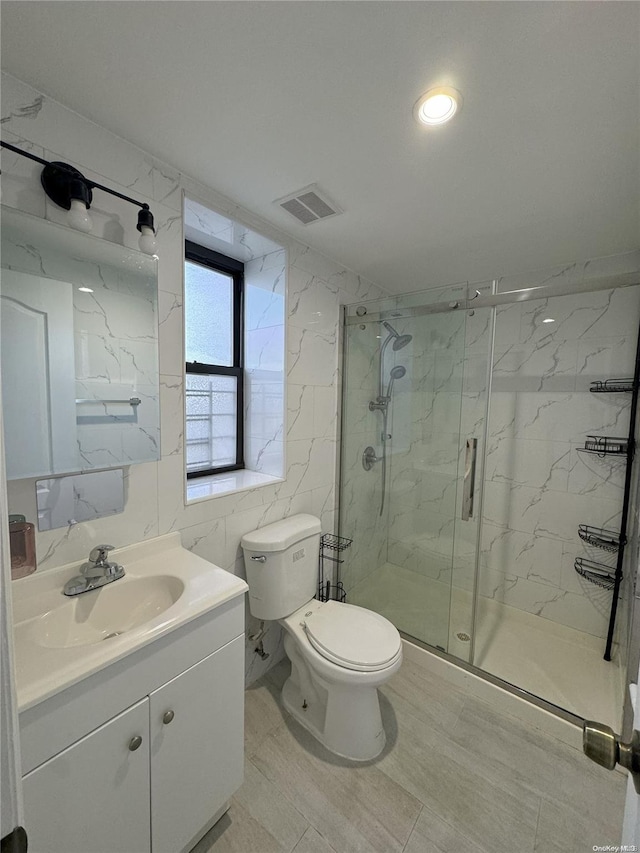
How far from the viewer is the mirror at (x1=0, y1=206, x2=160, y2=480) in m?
0.95

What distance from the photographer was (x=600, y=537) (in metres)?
2.01

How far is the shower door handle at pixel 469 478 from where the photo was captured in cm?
185

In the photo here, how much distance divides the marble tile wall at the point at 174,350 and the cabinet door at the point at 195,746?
50 cm

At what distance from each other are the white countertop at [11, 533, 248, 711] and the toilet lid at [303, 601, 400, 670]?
596 millimetres

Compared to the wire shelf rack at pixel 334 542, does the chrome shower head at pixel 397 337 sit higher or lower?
higher

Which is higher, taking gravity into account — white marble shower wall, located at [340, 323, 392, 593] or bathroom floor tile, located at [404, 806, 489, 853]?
white marble shower wall, located at [340, 323, 392, 593]

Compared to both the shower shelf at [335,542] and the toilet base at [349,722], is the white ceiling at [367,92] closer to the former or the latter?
the shower shelf at [335,542]

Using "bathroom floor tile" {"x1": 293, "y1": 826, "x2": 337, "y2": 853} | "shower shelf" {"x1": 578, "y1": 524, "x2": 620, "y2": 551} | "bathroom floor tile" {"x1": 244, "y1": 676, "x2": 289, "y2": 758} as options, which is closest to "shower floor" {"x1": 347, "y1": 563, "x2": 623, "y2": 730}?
"shower shelf" {"x1": 578, "y1": 524, "x2": 620, "y2": 551}

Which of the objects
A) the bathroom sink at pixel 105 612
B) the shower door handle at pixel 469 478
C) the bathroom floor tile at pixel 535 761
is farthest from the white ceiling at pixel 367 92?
the bathroom floor tile at pixel 535 761

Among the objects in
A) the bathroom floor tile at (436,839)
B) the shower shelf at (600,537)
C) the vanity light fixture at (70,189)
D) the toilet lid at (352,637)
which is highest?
the vanity light fixture at (70,189)

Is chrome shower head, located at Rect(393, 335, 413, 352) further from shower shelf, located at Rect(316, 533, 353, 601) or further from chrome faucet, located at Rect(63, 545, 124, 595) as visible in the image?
chrome faucet, located at Rect(63, 545, 124, 595)

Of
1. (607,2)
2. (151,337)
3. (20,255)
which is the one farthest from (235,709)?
(607,2)

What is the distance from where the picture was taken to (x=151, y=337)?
1244mm

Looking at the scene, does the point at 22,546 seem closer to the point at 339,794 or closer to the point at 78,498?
the point at 78,498
